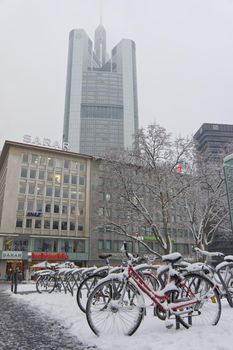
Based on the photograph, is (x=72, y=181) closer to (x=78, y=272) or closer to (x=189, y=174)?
(x=189, y=174)

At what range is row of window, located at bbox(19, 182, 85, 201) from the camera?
43.7 meters

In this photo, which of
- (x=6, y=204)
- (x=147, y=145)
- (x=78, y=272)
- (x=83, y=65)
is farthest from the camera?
(x=83, y=65)

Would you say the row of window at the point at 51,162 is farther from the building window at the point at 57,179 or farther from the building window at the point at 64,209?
the building window at the point at 64,209

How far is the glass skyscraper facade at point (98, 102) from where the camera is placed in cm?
13000

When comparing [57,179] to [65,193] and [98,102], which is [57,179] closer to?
[65,193]

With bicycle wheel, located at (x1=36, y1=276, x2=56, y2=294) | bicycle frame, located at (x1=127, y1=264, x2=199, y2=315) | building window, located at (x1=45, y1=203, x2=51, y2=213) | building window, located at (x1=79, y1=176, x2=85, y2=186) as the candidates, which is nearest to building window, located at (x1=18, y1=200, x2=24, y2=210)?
building window, located at (x1=45, y1=203, x2=51, y2=213)

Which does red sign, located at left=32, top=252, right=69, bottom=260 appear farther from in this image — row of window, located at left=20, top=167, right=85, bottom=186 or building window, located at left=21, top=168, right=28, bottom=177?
building window, located at left=21, top=168, right=28, bottom=177

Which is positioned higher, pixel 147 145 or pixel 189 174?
pixel 147 145

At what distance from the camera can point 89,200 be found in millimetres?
47781

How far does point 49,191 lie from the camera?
45562mm

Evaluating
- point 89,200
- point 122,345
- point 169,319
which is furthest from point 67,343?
point 89,200

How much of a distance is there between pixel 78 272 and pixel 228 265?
649cm

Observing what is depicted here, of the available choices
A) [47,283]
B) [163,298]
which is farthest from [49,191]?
[163,298]

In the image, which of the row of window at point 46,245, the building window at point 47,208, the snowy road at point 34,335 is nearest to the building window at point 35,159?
the building window at point 47,208
